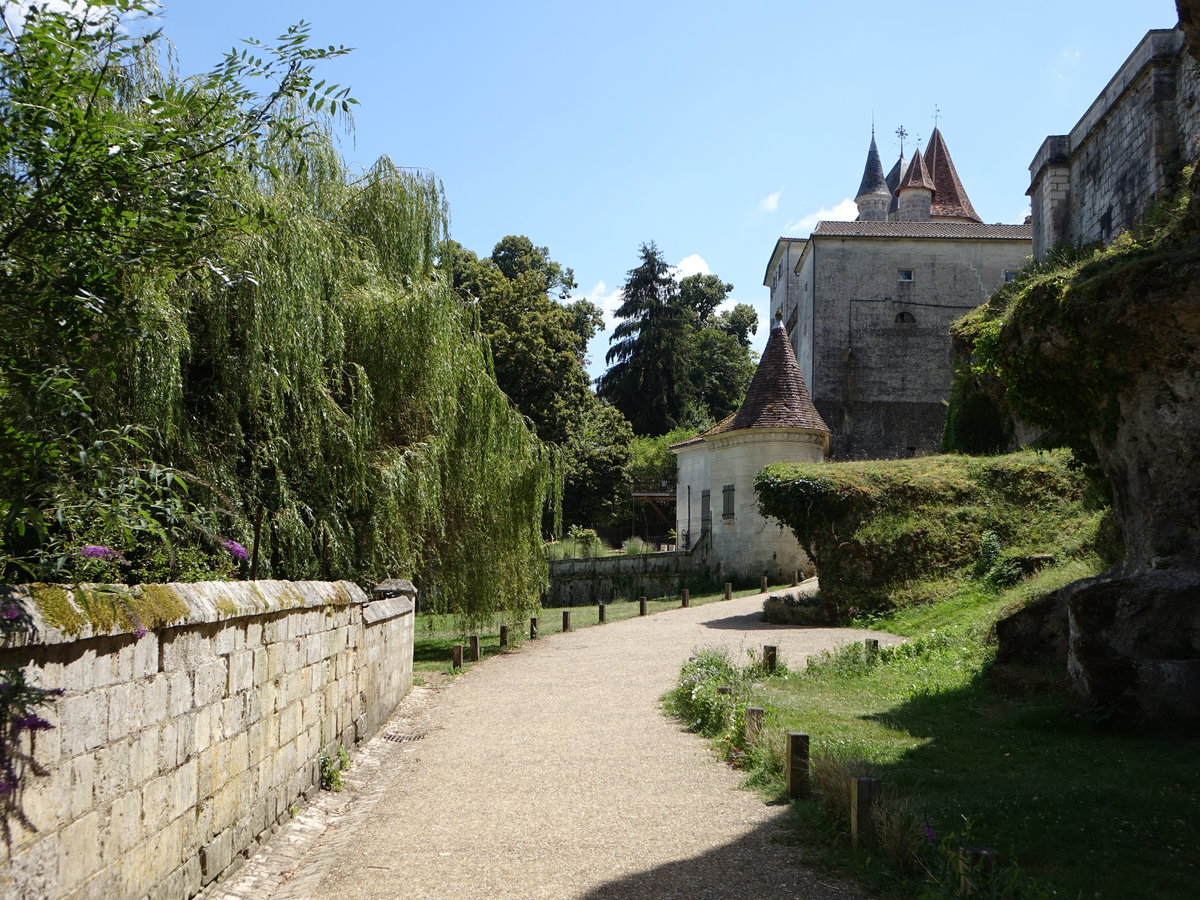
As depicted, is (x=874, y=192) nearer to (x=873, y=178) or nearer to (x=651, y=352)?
(x=873, y=178)

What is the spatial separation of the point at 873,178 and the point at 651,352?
18394 mm

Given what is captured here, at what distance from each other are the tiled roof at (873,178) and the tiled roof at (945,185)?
3135 mm

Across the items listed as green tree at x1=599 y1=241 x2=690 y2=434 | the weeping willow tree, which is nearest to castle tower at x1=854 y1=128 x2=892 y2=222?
green tree at x1=599 y1=241 x2=690 y2=434

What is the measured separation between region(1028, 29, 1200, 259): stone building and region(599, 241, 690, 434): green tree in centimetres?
2748

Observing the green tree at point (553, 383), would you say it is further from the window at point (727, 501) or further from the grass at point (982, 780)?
the grass at point (982, 780)

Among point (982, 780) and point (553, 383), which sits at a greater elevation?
point (553, 383)

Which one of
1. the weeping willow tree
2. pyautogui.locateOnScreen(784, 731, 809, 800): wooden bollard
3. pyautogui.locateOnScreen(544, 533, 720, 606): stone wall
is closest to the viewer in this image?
the weeping willow tree

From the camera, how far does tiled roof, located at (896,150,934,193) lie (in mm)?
51562

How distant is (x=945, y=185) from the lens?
5394cm

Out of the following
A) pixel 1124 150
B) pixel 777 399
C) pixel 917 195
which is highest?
pixel 917 195

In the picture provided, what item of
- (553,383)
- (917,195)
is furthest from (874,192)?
(553,383)

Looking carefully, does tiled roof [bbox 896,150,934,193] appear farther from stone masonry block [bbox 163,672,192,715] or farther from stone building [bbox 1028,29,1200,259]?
stone masonry block [bbox 163,672,192,715]

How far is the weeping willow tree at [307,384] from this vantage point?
6.04m

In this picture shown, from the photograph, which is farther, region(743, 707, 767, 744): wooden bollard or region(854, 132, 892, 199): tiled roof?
region(854, 132, 892, 199): tiled roof
